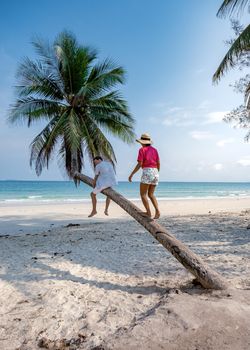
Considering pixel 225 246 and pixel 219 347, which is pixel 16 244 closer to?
pixel 225 246

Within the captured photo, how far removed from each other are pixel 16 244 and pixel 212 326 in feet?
20.5

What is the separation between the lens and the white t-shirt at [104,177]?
6404 millimetres

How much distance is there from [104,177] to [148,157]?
1.29 m

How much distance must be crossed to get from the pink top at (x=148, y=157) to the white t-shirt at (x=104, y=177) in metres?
1.02

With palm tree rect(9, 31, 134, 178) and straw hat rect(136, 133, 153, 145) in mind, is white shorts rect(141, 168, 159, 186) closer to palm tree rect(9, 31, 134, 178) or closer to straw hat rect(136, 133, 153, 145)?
straw hat rect(136, 133, 153, 145)

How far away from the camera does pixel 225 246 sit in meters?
7.27

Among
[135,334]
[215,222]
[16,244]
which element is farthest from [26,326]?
[215,222]

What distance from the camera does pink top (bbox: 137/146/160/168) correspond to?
19.5ft

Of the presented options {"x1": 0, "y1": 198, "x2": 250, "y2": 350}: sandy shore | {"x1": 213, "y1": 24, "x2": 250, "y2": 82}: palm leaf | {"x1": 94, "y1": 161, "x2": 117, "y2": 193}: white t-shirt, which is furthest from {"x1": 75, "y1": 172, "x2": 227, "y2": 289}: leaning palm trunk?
{"x1": 213, "y1": 24, "x2": 250, "y2": 82}: palm leaf

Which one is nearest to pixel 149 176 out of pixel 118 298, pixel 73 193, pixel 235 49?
pixel 118 298

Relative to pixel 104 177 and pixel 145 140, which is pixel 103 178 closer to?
pixel 104 177

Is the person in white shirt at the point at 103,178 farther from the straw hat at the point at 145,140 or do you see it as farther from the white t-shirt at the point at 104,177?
the straw hat at the point at 145,140

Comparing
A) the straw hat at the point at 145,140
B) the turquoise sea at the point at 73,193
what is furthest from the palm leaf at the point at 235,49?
the turquoise sea at the point at 73,193

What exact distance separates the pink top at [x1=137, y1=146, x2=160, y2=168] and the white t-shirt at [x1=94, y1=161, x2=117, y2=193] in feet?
3.33
